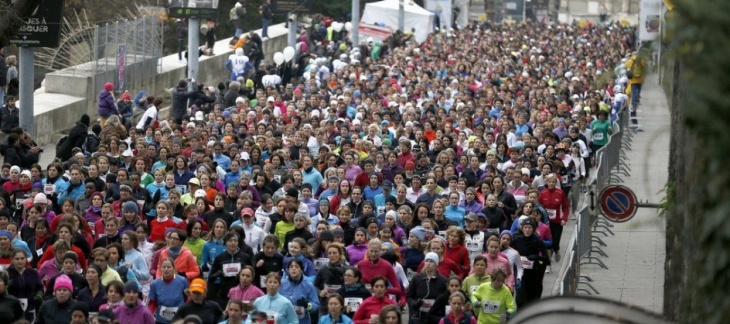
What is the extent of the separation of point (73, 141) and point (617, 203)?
356 inches

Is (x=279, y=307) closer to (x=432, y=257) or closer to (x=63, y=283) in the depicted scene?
(x=63, y=283)

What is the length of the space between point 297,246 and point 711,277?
1111 centimetres

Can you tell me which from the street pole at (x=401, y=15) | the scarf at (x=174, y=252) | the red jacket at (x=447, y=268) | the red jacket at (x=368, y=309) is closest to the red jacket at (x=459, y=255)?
the red jacket at (x=447, y=268)

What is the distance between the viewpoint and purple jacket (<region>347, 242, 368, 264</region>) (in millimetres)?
15523

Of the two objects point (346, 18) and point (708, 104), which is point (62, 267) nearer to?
point (708, 104)

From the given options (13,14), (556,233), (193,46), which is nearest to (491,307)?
(13,14)

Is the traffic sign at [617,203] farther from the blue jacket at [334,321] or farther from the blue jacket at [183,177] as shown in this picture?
the blue jacket at [334,321]

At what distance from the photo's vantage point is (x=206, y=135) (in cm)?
2419

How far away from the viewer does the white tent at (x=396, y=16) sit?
5694 centimetres

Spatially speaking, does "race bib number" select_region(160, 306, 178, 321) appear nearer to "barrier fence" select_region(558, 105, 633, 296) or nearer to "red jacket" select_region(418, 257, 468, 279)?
"red jacket" select_region(418, 257, 468, 279)

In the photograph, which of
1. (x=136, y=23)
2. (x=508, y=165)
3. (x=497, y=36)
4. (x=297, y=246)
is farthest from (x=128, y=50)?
(x=497, y=36)

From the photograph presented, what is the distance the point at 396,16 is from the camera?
57219 millimetres

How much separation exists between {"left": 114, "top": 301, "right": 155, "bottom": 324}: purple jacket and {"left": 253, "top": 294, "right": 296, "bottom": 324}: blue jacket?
2.85ft

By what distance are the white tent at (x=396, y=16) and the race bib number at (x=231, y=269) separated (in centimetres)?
4230
